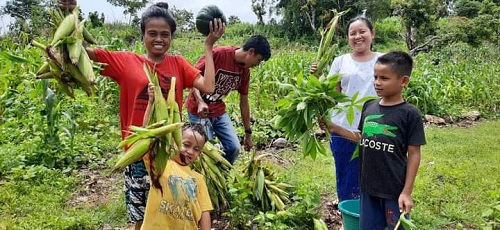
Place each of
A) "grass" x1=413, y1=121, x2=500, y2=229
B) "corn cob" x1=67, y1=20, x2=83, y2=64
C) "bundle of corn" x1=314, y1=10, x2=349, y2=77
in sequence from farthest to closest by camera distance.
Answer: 1. "grass" x1=413, y1=121, x2=500, y2=229
2. "bundle of corn" x1=314, y1=10, x2=349, y2=77
3. "corn cob" x1=67, y1=20, x2=83, y2=64

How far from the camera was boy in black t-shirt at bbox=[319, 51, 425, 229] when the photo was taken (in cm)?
242

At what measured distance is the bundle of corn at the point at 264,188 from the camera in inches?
146

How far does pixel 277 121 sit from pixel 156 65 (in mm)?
834

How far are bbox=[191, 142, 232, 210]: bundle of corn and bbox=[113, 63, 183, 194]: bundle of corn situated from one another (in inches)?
58.6

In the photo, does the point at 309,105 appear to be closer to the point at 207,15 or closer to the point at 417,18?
the point at 207,15

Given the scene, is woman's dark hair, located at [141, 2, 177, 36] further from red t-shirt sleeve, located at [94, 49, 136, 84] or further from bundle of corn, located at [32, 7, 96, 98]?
bundle of corn, located at [32, 7, 96, 98]

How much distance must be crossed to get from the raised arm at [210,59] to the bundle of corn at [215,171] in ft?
3.00

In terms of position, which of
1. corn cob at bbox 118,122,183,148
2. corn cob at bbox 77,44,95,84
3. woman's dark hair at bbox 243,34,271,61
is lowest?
corn cob at bbox 118,122,183,148

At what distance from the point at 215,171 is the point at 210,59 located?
1241 mm

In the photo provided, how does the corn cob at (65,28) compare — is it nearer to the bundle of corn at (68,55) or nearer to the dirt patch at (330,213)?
the bundle of corn at (68,55)

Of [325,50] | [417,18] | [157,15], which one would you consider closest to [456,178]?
[325,50]

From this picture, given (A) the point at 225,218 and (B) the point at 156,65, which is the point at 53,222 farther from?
(B) the point at 156,65

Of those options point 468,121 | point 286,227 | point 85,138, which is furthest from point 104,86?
point 468,121

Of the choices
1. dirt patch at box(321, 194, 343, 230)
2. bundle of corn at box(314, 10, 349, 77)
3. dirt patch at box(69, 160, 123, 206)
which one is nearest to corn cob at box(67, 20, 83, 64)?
bundle of corn at box(314, 10, 349, 77)
